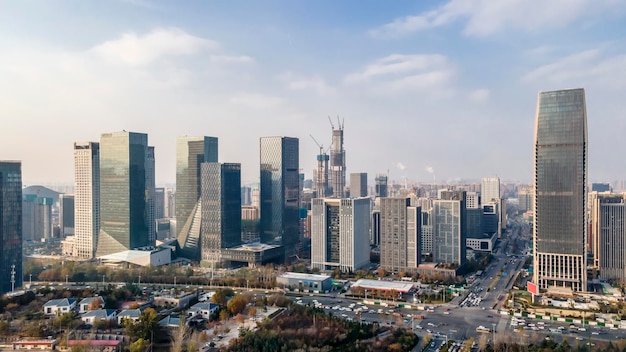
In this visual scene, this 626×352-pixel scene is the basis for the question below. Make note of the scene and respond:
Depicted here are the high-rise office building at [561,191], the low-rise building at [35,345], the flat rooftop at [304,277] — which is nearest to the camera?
the low-rise building at [35,345]

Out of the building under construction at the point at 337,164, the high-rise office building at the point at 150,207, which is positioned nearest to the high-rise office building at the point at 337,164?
the building under construction at the point at 337,164

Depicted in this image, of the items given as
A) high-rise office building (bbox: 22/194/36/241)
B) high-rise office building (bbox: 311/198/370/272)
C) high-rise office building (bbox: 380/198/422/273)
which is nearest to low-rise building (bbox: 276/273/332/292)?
high-rise office building (bbox: 311/198/370/272)

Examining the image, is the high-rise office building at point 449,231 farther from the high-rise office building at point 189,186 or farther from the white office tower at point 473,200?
the high-rise office building at point 189,186

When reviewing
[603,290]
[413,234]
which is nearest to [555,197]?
[603,290]

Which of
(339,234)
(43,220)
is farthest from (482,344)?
(43,220)

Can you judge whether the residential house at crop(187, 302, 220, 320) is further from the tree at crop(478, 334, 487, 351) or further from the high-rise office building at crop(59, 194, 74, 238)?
the high-rise office building at crop(59, 194, 74, 238)

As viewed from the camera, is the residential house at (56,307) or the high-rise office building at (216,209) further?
the high-rise office building at (216,209)
